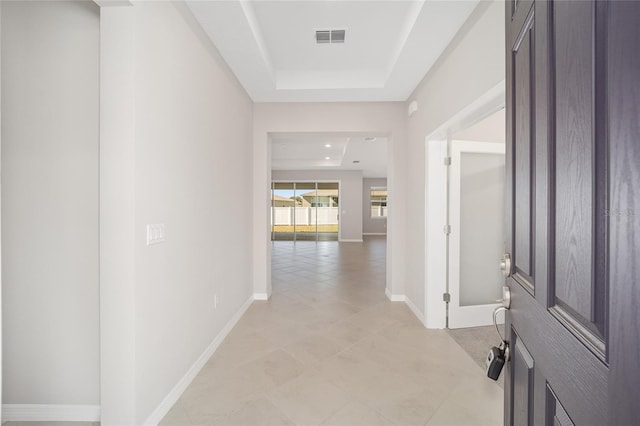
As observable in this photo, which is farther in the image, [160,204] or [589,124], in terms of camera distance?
[160,204]

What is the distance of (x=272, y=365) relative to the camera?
7.31 ft

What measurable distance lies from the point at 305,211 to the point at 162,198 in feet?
32.6

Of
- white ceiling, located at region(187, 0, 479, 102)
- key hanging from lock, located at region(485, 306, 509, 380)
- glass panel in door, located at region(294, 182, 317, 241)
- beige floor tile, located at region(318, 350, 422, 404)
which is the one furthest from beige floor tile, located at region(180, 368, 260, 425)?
glass panel in door, located at region(294, 182, 317, 241)

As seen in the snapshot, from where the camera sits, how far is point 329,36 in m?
2.66

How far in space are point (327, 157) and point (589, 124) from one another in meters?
8.37

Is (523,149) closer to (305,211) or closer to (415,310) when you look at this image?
(415,310)

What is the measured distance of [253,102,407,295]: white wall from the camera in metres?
3.72

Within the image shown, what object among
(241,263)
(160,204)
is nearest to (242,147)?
(241,263)

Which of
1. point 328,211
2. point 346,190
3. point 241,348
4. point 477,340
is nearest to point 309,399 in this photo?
point 241,348

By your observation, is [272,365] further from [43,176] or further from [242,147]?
[242,147]

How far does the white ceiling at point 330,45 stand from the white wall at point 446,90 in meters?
0.12

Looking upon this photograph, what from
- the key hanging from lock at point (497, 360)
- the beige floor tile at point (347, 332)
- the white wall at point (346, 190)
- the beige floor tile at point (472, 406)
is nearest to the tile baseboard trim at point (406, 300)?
the beige floor tile at point (347, 332)

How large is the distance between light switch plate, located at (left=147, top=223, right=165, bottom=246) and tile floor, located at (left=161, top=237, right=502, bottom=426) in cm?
108

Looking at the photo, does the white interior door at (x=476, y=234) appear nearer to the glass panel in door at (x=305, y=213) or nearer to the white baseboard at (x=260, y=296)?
the white baseboard at (x=260, y=296)
